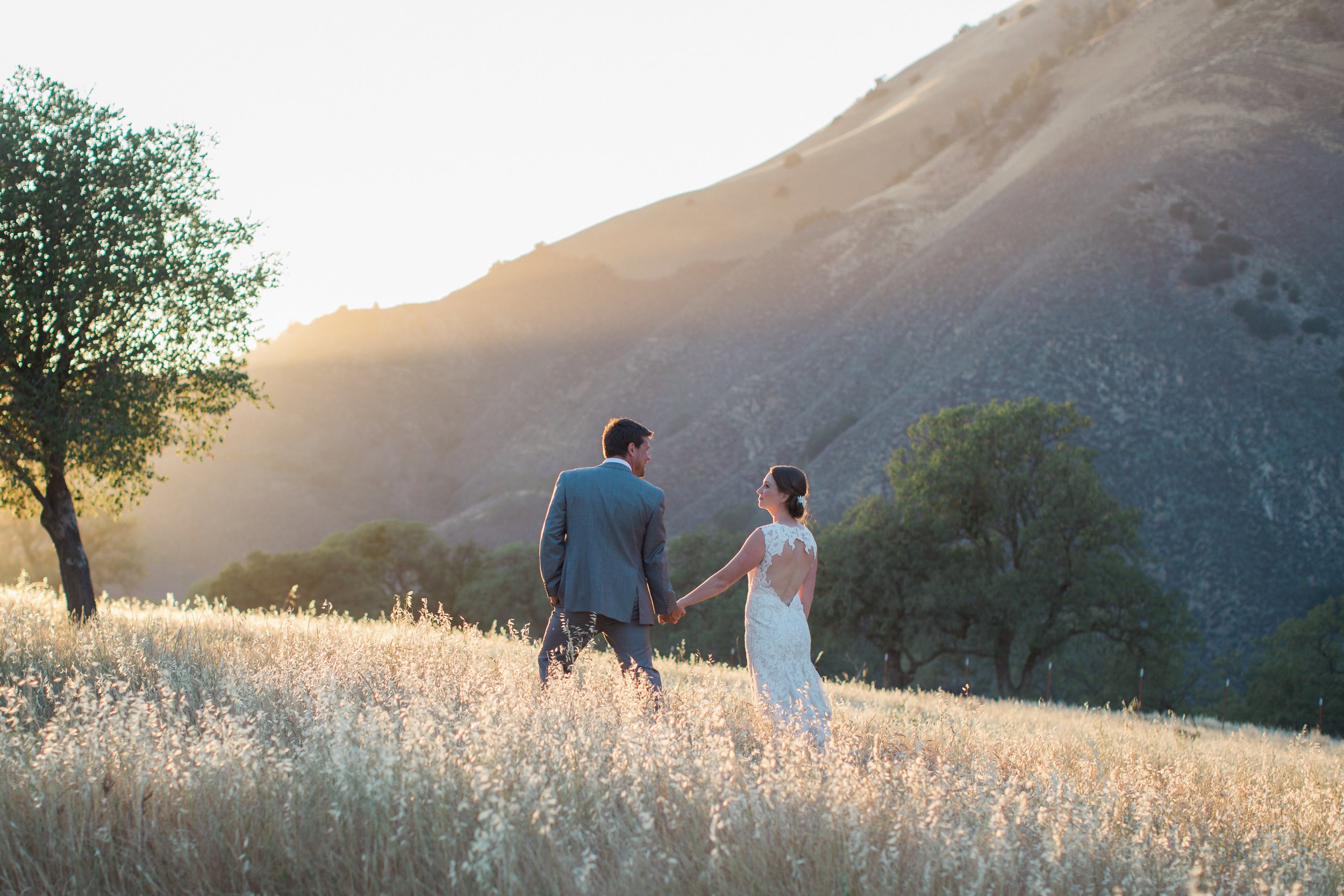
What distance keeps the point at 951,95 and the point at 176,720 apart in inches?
6462

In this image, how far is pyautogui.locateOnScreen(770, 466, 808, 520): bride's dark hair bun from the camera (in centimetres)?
712

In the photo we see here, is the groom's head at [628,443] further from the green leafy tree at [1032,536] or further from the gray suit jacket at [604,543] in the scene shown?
the green leafy tree at [1032,536]

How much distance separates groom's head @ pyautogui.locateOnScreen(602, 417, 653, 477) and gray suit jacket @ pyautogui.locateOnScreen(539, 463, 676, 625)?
13 cm

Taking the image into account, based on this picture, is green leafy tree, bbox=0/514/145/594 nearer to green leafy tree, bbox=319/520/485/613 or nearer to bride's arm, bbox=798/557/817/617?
green leafy tree, bbox=319/520/485/613

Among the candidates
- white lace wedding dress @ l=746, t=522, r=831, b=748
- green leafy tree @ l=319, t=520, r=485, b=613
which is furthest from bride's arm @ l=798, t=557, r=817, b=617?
green leafy tree @ l=319, t=520, r=485, b=613

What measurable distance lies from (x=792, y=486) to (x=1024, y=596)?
25254 millimetres

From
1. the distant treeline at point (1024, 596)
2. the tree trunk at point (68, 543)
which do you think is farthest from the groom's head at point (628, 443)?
the distant treeline at point (1024, 596)

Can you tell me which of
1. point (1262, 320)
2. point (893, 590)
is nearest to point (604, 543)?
point (893, 590)

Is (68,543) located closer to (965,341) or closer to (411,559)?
(411,559)

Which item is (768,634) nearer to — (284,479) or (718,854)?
(718,854)

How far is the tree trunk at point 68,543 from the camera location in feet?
40.8

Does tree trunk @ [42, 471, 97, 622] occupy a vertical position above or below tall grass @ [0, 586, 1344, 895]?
above

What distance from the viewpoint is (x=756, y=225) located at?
415 ft

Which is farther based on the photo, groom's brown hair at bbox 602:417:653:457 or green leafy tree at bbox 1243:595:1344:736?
green leafy tree at bbox 1243:595:1344:736
